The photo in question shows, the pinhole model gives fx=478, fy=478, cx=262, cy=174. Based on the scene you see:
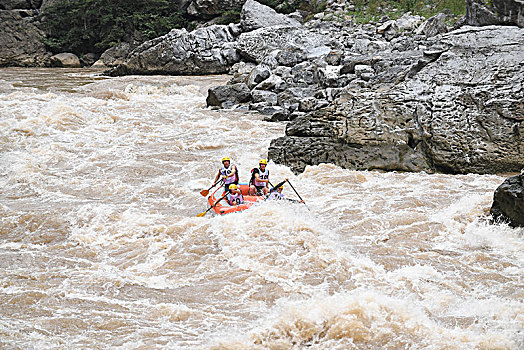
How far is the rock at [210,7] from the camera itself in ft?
83.5

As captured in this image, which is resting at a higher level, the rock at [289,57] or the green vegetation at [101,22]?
the green vegetation at [101,22]

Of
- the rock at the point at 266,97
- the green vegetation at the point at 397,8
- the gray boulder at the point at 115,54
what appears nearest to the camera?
the rock at the point at 266,97

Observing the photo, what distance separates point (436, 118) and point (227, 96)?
25.0 feet

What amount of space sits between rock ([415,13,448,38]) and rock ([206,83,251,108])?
23.8 feet

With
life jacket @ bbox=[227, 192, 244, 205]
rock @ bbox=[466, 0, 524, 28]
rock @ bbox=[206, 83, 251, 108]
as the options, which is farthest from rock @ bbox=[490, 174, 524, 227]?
rock @ bbox=[206, 83, 251, 108]

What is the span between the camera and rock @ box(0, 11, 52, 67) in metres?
25.1

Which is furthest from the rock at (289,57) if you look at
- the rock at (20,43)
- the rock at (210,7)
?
the rock at (20,43)

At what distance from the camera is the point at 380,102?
9.10 meters

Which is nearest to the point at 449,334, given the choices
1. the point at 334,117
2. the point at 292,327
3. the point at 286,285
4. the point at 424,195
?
the point at 292,327

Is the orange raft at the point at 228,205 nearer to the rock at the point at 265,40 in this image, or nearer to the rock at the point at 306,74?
the rock at the point at 306,74

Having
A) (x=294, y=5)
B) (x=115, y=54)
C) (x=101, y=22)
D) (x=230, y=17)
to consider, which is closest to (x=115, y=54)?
(x=115, y=54)

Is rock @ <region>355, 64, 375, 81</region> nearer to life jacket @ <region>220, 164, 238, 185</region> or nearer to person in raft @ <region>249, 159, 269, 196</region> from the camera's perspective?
person in raft @ <region>249, 159, 269, 196</region>

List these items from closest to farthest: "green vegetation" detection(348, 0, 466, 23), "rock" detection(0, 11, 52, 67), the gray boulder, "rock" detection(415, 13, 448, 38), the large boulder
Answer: the large boulder < "rock" detection(415, 13, 448, 38) < "green vegetation" detection(348, 0, 466, 23) < "rock" detection(0, 11, 52, 67) < the gray boulder

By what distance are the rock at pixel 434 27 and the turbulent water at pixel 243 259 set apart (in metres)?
10.2
